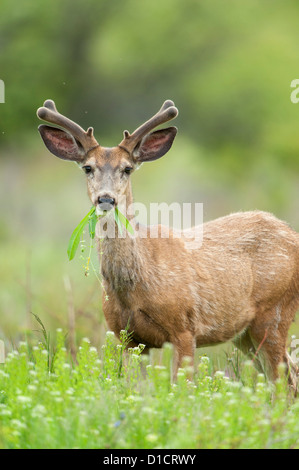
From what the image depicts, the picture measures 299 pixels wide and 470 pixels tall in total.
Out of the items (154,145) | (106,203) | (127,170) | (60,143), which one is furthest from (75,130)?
(106,203)

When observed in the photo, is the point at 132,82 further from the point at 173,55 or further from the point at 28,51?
the point at 28,51

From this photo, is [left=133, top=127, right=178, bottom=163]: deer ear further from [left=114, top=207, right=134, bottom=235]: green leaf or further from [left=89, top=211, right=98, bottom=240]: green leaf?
[left=89, top=211, right=98, bottom=240]: green leaf

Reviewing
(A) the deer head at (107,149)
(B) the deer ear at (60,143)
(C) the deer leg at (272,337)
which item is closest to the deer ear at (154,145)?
(A) the deer head at (107,149)

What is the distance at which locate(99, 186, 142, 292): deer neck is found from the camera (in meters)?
6.47

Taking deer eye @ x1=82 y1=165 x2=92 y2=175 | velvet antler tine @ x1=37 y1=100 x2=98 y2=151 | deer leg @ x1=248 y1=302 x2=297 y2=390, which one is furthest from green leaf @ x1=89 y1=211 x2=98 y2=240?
deer leg @ x1=248 y1=302 x2=297 y2=390

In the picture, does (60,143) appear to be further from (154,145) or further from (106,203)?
(106,203)

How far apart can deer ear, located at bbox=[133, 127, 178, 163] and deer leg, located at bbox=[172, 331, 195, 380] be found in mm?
1303

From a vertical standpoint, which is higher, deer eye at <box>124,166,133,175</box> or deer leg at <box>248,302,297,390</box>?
Result: deer eye at <box>124,166,133,175</box>

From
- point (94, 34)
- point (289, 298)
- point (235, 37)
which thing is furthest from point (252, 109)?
point (289, 298)

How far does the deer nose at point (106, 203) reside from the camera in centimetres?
600

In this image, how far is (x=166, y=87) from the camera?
22344 mm

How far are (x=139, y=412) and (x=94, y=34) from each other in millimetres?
19427

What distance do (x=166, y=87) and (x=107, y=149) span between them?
52.3 ft

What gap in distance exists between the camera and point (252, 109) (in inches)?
834
